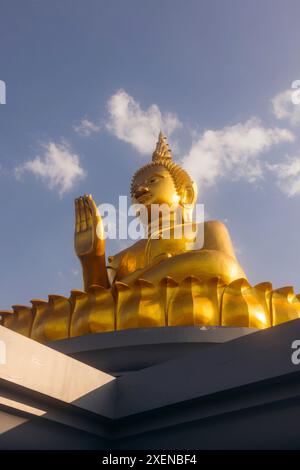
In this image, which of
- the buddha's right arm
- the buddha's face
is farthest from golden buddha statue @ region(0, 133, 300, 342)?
the buddha's face

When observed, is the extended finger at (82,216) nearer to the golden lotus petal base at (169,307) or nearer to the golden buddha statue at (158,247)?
the golden buddha statue at (158,247)

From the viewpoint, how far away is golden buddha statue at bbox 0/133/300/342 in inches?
223

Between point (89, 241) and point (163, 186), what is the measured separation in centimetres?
195

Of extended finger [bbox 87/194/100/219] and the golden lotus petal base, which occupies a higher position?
extended finger [bbox 87/194/100/219]

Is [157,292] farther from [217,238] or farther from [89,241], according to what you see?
[217,238]

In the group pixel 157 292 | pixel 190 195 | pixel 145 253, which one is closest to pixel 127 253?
pixel 145 253

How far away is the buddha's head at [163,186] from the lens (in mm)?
8070

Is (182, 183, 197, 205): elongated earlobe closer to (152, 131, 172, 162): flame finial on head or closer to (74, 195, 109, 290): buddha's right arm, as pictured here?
(152, 131, 172, 162): flame finial on head

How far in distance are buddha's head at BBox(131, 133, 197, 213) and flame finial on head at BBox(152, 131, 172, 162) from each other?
0.70 ft

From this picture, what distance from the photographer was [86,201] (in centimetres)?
668

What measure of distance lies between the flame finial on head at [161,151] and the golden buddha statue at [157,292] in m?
1.48

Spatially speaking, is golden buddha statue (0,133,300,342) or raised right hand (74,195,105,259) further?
raised right hand (74,195,105,259)

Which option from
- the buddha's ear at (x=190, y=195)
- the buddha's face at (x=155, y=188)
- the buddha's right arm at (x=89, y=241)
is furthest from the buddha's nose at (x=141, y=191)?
the buddha's right arm at (x=89, y=241)

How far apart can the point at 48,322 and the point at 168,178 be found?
310cm
